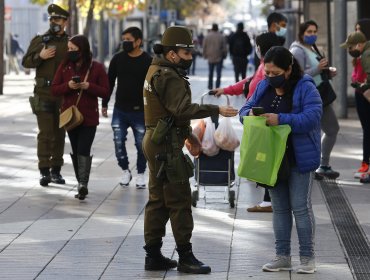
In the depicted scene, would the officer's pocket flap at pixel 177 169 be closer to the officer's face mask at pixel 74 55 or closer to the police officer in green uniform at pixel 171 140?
the police officer in green uniform at pixel 171 140

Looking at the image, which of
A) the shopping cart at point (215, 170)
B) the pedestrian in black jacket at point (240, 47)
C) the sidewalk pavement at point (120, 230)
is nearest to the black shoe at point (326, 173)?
the sidewalk pavement at point (120, 230)

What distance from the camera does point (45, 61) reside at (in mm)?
13188

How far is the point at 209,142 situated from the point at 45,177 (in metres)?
2.39

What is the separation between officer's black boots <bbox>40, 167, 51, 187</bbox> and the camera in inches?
526

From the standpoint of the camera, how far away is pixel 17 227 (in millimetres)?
10617

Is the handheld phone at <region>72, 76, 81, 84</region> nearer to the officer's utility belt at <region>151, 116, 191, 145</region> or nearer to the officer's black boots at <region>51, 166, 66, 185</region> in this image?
the officer's black boots at <region>51, 166, 66, 185</region>

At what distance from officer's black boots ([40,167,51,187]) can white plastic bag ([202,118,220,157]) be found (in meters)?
2.29

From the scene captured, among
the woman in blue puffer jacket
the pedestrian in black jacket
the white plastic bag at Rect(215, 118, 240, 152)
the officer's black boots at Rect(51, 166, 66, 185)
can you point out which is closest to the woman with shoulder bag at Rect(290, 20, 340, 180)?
the white plastic bag at Rect(215, 118, 240, 152)

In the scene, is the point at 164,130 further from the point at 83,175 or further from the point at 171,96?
the point at 83,175

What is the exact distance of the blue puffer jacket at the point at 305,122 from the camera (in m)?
8.26

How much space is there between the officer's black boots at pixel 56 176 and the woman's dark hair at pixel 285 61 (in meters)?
5.59

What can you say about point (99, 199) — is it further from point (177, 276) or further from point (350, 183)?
point (177, 276)

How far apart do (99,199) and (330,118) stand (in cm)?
299

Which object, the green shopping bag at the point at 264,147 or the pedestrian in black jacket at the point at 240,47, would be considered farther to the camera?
the pedestrian in black jacket at the point at 240,47
